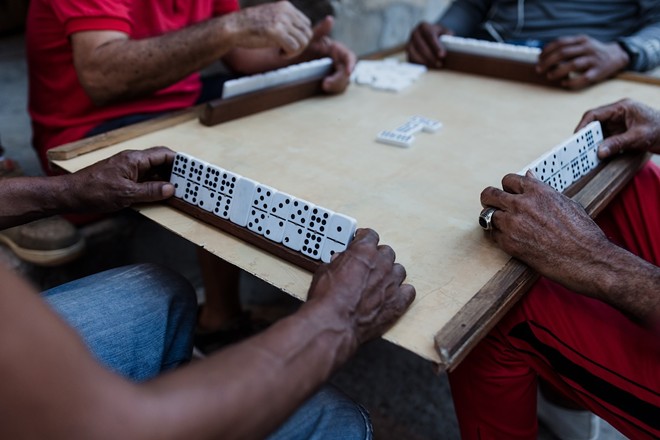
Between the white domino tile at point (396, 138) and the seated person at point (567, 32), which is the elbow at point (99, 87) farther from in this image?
the seated person at point (567, 32)

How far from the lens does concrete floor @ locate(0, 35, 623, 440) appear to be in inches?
70.4

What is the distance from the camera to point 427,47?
2074mm

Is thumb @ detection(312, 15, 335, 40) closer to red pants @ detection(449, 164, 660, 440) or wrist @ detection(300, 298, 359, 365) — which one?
red pants @ detection(449, 164, 660, 440)

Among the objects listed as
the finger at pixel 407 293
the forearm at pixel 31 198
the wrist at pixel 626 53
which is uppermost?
the wrist at pixel 626 53

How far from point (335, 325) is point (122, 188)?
1.89 feet

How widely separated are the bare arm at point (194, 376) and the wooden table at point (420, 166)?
0.34 feet

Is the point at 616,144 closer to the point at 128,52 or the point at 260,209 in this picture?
the point at 260,209

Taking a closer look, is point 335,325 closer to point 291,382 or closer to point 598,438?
point 291,382

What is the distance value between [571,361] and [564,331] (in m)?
0.05

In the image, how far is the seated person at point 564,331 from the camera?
37.3 inches

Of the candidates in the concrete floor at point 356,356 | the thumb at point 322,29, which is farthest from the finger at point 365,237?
the thumb at point 322,29

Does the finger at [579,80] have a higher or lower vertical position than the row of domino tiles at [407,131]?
higher

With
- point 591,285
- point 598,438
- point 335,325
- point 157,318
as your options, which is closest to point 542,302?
point 591,285

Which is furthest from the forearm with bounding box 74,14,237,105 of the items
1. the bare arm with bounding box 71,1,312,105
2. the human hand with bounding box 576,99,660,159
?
the human hand with bounding box 576,99,660,159
